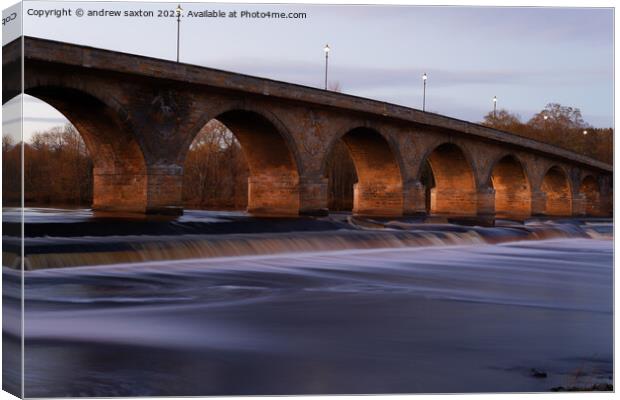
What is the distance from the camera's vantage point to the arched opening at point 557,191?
138 ft

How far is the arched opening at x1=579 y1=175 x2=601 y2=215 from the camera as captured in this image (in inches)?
1280

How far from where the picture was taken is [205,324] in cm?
871

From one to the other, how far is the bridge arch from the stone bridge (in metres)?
0.04

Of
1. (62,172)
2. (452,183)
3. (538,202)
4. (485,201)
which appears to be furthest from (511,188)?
(62,172)

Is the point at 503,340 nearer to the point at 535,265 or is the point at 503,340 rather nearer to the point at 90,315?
the point at 90,315

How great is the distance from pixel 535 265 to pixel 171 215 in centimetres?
991

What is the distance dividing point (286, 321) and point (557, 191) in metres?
37.9

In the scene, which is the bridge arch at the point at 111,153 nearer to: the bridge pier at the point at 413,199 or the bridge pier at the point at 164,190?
the bridge pier at the point at 164,190

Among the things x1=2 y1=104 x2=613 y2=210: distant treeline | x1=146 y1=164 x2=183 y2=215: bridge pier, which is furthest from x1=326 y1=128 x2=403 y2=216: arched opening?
x1=146 y1=164 x2=183 y2=215: bridge pier

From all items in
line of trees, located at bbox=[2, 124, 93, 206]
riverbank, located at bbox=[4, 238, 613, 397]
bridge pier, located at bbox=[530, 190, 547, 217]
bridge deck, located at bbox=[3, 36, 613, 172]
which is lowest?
riverbank, located at bbox=[4, 238, 613, 397]

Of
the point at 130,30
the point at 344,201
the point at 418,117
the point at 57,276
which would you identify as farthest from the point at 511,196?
the point at 130,30

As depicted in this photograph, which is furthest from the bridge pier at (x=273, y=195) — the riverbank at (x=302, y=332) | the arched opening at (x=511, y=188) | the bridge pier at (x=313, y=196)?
the arched opening at (x=511, y=188)

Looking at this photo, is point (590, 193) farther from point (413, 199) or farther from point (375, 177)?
point (375, 177)

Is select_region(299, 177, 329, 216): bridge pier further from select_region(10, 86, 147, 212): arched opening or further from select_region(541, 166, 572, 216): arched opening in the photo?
select_region(541, 166, 572, 216): arched opening
